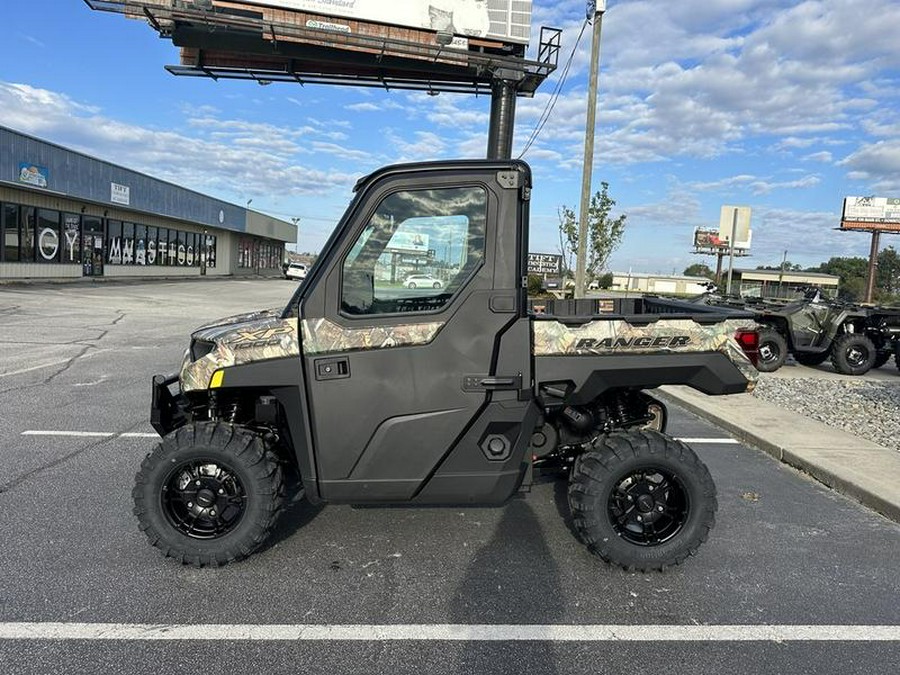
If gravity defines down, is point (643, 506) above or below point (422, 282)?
below

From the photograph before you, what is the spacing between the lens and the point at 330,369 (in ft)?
10.5

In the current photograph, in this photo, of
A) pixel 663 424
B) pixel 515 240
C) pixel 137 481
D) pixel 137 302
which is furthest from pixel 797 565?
pixel 137 302

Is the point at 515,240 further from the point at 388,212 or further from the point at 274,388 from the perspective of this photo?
the point at 274,388

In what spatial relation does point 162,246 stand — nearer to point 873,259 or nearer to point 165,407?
point 165,407

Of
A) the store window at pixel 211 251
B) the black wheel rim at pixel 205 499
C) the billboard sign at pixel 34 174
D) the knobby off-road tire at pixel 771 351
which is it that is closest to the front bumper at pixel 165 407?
the black wheel rim at pixel 205 499

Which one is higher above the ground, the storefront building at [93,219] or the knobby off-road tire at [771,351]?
the storefront building at [93,219]

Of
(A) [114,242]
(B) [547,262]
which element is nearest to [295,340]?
(B) [547,262]

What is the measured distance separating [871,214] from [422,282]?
196 feet

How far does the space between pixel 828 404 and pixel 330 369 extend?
7815 millimetres

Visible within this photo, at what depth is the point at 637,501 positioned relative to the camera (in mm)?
3527

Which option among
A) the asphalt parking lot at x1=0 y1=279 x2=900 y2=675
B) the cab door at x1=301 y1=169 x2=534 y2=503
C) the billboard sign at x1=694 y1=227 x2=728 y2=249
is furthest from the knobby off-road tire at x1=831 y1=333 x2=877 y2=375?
the billboard sign at x1=694 y1=227 x2=728 y2=249

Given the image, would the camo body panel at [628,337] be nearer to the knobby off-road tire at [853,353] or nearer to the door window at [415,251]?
the door window at [415,251]

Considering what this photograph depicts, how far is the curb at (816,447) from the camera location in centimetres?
481

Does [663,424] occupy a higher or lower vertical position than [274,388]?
lower
